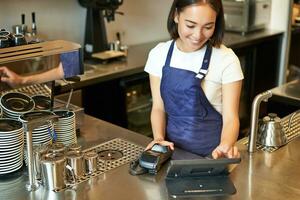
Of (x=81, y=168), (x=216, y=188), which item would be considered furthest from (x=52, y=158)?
(x=216, y=188)

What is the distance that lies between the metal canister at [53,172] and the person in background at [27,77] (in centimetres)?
22

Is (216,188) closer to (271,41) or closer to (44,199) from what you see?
→ (44,199)

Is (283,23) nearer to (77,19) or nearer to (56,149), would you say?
(77,19)

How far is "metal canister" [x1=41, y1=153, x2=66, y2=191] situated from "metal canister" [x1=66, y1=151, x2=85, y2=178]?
0.04m

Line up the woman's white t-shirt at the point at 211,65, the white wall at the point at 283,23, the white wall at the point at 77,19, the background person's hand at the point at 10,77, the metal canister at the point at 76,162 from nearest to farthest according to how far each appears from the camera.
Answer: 1. the background person's hand at the point at 10,77
2. the metal canister at the point at 76,162
3. the woman's white t-shirt at the point at 211,65
4. the white wall at the point at 77,19
5. the white wall at the point at 283,23

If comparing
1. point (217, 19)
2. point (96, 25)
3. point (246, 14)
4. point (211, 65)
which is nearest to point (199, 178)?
point (211, 65)

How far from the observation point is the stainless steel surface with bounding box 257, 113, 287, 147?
1636mm

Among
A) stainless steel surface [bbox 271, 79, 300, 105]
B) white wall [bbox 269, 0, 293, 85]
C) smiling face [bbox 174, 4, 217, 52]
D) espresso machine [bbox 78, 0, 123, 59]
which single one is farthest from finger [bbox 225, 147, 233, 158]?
white wall [bbox 269, 0, 293, 85]

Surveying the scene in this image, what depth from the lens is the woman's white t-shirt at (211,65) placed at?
1584 millimetres

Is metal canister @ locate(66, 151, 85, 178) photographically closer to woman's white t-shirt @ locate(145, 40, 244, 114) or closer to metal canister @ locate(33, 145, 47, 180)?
metal canister @ locate(33, 145, 47, 180)

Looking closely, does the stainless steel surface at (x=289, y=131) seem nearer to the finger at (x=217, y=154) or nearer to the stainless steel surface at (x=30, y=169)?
the finger at (x=217, y=154)

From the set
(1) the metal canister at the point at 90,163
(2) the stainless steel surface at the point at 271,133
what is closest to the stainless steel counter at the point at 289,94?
(2) the stainless steel surface at the point at 271,133

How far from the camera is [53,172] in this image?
4.25ft

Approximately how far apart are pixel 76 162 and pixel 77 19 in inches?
74.6
